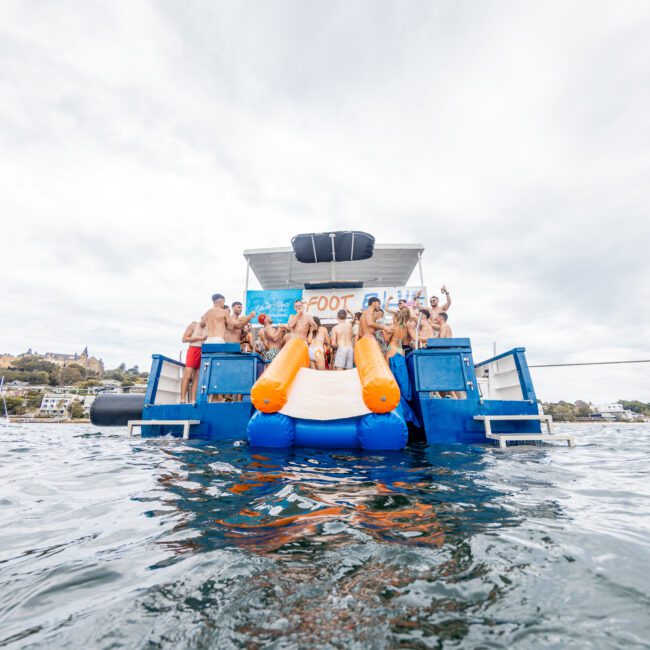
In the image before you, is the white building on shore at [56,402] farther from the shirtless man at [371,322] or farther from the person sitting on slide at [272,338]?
the shirtless man at [371,322]

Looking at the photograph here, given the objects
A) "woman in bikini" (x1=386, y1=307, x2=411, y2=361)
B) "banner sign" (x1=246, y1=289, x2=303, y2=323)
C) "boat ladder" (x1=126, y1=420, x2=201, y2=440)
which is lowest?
"boat ladder" (x1=126, y1=420, x2=201, y2=440)

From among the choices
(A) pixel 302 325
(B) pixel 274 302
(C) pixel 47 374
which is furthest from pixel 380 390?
(C) pixel 47 374

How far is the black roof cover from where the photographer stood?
29.2ft

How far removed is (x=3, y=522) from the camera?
6.32ft

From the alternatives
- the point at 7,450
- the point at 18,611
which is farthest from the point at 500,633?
the point at 7,450

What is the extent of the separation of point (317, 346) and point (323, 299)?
153 inches

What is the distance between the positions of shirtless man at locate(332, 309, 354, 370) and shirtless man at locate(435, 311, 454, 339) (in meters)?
1.90

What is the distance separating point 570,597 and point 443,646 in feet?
1.81

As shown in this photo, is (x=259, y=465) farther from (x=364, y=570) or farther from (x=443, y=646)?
(x=443, y=646)

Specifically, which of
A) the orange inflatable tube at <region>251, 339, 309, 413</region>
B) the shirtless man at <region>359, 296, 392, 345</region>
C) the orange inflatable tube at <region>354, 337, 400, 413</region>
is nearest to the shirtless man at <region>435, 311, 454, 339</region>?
the shirtless man at <region>359, 296, 392, 345</region>

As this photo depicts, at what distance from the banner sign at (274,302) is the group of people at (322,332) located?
2883 mm

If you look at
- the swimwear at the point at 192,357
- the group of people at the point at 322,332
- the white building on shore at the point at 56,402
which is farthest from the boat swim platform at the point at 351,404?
the white building on shore at the point at 56,402

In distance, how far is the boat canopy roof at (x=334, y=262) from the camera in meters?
9.24

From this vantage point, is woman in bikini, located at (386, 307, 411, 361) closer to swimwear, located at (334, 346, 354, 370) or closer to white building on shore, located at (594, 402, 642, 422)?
swimwear, located at (334, 346, 354, 370)
